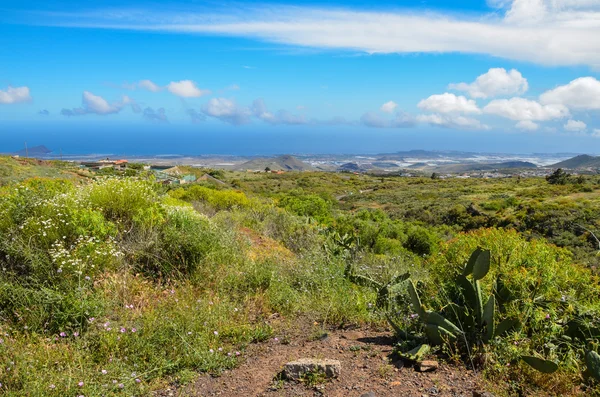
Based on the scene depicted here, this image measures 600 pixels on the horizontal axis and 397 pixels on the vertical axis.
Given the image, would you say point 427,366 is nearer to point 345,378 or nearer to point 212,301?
point 345,378

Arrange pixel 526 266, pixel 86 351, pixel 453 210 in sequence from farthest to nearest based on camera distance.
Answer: pixel 453 210, pixel 526 266, pixel 86 351

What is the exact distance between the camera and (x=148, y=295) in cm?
460

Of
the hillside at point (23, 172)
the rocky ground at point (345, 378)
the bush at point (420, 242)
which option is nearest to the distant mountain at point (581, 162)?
the bush at point (420, 242)

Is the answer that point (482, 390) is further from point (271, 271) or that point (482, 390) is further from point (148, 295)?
point (148, 295)

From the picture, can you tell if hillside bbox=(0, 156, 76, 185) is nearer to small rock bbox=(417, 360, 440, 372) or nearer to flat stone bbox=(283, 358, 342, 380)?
flat stone bbox=(283, 358, 342, 380)

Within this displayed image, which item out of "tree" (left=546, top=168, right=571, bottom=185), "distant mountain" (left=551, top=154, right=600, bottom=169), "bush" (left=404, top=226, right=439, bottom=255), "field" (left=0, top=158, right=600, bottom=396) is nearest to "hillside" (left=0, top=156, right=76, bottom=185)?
"field" (left=0, top=158, right=600, bottom=396)

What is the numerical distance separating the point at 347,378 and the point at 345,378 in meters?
0.02

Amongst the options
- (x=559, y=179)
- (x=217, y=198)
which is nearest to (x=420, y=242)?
(x=217, y=198)

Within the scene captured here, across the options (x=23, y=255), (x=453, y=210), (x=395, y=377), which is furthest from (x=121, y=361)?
(x=453, y=210)

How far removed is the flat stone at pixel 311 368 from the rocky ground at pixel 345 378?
0.05m

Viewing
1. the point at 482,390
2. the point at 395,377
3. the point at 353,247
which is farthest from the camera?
the point at 353,247

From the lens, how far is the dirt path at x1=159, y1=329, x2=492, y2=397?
9.86 feet

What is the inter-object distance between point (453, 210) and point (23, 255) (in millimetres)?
34833

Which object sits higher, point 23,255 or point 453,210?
point 23,255
